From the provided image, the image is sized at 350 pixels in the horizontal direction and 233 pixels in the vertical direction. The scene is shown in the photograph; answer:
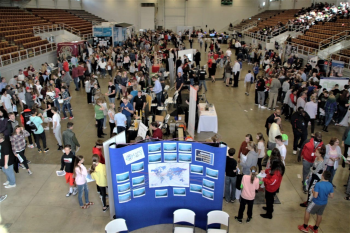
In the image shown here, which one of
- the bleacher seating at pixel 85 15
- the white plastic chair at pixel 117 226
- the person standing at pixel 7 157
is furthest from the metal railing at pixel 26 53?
the bleacher seating at pixel 85 15

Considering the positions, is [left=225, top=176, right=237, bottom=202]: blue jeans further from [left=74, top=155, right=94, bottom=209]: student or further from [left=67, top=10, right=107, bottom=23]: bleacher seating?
[left=67, top=10, right=107, bottom=23]: bleacher seating

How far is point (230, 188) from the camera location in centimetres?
546

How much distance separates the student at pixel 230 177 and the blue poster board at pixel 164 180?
20.6 inches

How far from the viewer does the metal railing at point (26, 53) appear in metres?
13.4

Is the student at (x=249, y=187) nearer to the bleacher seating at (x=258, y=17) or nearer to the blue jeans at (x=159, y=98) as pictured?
the blue jeans at (x=159, y=98)

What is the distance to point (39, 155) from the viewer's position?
7.23 m

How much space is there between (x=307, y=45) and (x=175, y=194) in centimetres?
1657

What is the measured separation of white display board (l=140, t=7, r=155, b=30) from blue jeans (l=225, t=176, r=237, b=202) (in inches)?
1355

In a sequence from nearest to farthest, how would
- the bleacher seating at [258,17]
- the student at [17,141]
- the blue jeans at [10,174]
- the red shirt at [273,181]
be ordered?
the red shirt at [273,181] < the blue jeans at [10,174] < the student at [17,141] < the bleacher seating at [258,17]

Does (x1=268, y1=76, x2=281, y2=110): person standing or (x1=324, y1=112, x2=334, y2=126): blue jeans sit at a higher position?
(x1=268, y1=76, x2=281, y2=110): person standing

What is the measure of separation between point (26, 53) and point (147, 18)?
24079 millimetres

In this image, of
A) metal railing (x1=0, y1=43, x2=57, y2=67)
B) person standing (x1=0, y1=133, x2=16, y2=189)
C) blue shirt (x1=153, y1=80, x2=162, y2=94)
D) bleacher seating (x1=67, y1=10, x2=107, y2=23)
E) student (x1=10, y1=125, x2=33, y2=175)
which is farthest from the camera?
bleacher seating (x1=67, y1=10, x2=107, y2=23)

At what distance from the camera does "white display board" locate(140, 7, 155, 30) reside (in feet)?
119

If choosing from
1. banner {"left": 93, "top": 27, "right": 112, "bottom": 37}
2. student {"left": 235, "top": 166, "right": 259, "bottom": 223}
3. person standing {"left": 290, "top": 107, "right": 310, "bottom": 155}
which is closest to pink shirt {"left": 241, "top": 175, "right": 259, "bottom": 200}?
student {"left": 235, "top": 166, "right": 259, "bottom": 223}
